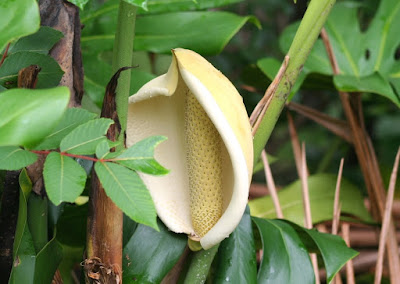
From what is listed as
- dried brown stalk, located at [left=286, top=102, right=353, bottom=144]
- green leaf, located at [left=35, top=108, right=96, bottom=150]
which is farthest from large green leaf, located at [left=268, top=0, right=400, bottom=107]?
green leaf, located at [left=35, top=108, right=96, bottom=150]

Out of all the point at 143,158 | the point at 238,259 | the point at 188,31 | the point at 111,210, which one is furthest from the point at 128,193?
the point at 188,31

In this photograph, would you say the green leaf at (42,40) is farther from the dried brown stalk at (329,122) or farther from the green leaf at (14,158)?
the dried brown stalk at (329,122)

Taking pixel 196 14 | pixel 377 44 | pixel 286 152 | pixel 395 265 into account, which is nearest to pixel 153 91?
pixel 196 14

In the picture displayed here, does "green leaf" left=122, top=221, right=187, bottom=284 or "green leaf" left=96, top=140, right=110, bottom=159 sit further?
"green leaf" left=122, top=221, right=187, bottom=284

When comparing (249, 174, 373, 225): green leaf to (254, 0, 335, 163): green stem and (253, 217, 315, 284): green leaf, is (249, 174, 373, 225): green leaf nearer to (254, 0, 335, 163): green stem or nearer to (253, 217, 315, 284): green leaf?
(253, 217, 315, 284): green leaf

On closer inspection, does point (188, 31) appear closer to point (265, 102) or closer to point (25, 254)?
point (265, 102)

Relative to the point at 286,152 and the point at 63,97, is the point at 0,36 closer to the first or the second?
the point at 63,97

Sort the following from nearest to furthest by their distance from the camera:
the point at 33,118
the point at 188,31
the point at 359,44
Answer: the point at 33,118, the point at 188,31, the point at 359,44
